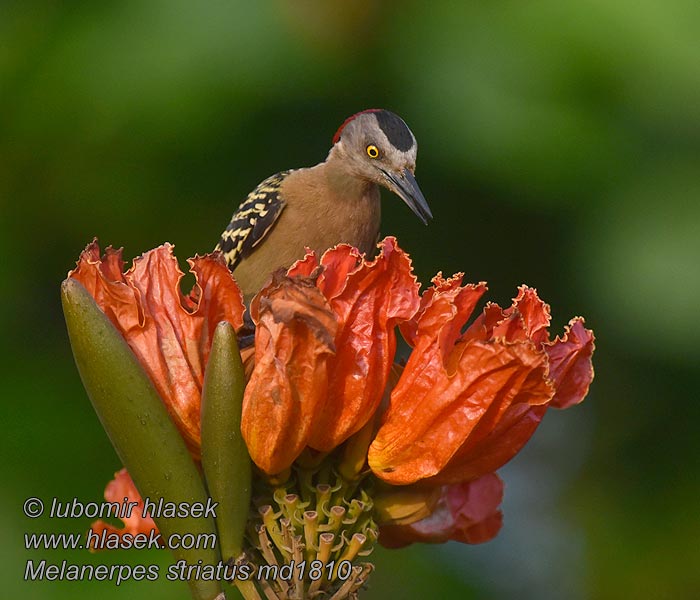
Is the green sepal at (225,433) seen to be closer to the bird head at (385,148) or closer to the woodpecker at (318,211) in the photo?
the bird head at (385,148)

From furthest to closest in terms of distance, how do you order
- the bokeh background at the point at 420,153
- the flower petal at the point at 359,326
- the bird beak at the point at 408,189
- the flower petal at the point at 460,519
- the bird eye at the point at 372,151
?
the bokeh background at the point at 420,153 → the bird eye at the point at 372,151 → the bird beak at the point at 408,189 → the flower petal at the point at 460,519 → the flower petal at the point at 359,326

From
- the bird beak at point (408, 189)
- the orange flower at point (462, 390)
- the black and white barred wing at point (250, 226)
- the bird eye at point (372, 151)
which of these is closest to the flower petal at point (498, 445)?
the orange flower at point (462, 390)

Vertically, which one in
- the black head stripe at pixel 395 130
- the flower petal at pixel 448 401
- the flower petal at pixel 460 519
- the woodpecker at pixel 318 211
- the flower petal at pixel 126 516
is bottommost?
the flower petal at pixel 126 516

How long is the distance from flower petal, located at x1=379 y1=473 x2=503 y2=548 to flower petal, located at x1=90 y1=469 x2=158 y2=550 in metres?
0.55

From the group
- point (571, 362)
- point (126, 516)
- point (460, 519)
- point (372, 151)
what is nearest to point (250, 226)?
point (372, 151)

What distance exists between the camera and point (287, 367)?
1.95 m

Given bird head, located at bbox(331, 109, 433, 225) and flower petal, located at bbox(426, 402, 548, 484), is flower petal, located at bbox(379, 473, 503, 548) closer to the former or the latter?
flower petal, located at bbox(426, 402, 548, 484)

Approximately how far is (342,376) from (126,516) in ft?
2.56

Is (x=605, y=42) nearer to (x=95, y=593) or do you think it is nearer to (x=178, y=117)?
(x=178, y=117)

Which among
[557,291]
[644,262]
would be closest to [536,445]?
[557,291]

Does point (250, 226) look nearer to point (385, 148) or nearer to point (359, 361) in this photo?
point (385, 148)

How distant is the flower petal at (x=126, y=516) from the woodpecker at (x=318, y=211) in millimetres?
1194

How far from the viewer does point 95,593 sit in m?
4.44

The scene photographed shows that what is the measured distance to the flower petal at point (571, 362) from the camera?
2.25 m
